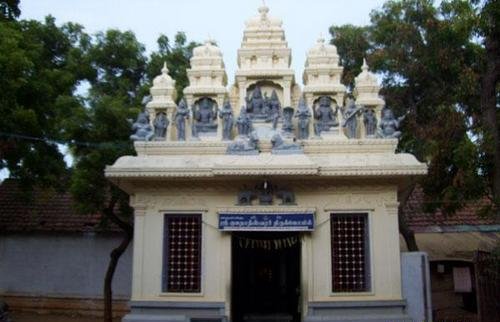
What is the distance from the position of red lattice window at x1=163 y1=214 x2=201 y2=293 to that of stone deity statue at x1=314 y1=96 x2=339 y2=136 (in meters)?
3.73

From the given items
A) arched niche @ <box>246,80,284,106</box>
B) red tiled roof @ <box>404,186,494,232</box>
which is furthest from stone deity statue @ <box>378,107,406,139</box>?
red tiled roof @ <box>404,186,494,232</box>

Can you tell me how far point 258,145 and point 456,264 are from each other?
891 cm

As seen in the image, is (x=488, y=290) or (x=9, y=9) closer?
(x=488, y=290)

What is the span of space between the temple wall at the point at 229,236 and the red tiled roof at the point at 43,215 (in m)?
6.62

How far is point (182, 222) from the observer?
13.3 m

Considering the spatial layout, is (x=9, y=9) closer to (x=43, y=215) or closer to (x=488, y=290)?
(x=43, y=215)

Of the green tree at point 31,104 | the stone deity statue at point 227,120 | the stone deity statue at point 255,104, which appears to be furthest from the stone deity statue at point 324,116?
the green tree at point 31,104

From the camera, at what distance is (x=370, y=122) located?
45.2 ft

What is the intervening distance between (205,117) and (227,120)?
2.11 feet

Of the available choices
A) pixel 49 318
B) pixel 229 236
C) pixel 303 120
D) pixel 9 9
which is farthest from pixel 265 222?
pixel 49 318

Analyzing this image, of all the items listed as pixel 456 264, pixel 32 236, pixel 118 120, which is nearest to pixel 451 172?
pixel 456 264

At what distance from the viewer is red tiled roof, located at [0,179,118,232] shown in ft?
63.8

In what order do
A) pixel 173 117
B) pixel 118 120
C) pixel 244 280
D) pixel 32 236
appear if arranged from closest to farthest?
pixel 173 117 < pixel 118 120 < pixel 244 280 < pixel 32 236

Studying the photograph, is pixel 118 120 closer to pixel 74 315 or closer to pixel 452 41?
pixel 74 315
